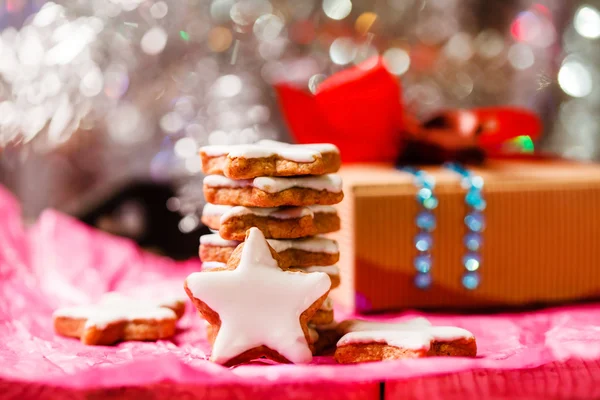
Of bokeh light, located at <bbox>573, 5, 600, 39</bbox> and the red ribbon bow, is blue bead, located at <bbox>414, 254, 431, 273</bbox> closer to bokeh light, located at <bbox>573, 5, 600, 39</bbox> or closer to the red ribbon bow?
the red ribbon bow

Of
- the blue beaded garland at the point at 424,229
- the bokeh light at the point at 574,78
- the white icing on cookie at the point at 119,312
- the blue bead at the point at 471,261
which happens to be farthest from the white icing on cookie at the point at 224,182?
the bokeh light at the point at 574,78

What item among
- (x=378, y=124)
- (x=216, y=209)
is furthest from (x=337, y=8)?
(x=216, y=209)

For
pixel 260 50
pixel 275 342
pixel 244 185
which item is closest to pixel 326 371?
pixel 275 342

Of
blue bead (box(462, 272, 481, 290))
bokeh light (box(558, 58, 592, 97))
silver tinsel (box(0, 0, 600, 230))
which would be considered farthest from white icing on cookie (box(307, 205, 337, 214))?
bokeh light (box(558, 58, 592, 97))

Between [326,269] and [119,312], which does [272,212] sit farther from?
[119,312]

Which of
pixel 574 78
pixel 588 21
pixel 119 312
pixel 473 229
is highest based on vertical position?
pixel 588 21

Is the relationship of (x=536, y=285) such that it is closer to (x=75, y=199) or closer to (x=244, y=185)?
(x=244, y=185)

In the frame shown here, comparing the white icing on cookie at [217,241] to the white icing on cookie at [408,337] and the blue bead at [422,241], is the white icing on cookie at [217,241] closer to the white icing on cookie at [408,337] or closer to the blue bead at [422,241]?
the white icing on cookie at [408,337]
